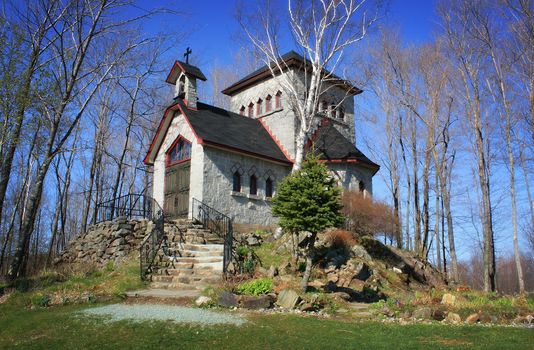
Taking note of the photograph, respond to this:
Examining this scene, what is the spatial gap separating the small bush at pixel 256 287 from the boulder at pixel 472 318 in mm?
4489

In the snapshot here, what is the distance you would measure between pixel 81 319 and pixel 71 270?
7237 mm

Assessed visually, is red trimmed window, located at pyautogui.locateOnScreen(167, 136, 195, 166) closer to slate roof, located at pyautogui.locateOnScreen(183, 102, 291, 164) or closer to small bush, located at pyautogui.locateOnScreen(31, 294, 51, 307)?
slate roof, located at pyautogui.locateOnScreen(183, 102, 291, 164)

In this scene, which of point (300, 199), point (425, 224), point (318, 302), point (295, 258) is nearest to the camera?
point (318, 302)

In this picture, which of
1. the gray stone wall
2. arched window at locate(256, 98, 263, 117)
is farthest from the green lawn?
arched window at locate(256, 98, 263, 117)

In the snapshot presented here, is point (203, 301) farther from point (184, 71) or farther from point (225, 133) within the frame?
point (184, 71)

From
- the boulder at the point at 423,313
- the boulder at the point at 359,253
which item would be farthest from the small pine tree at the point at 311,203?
the boulder at the point at 359,253

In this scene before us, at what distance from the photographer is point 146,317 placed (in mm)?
8117

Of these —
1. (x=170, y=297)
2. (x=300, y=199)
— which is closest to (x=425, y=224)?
(x=300, y=199)

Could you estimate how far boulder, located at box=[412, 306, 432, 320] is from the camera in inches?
350

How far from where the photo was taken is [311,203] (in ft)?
37.4

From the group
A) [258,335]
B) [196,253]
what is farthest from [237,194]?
[258,335]

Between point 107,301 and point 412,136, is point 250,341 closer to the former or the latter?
point 107,301

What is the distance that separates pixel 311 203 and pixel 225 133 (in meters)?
9.35

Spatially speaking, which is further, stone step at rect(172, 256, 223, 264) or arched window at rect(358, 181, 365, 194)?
arched window at rect(358, 181, 365, 194)
